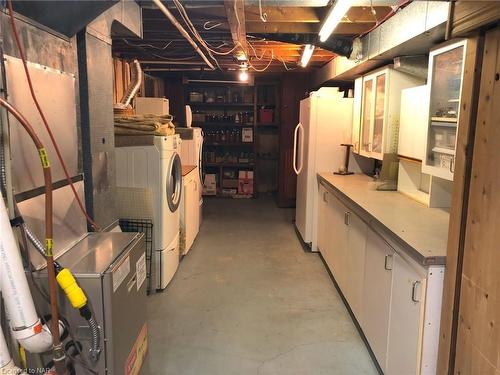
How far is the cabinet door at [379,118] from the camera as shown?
3.55 metres

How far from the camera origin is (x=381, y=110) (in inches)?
143

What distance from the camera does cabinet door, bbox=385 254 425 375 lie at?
1.85 metres

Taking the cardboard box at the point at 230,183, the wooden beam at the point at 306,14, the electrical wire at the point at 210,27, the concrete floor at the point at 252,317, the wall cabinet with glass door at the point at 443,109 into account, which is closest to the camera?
the wall cabinet with glass door at the point at 443,109

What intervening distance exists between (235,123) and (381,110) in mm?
4280

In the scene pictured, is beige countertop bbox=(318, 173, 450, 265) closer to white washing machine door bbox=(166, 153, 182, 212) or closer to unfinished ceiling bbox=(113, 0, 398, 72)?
unfinished ceiling bbox=(113, 0, 398, 72)

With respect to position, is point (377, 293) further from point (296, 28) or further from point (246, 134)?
point (246, 134)

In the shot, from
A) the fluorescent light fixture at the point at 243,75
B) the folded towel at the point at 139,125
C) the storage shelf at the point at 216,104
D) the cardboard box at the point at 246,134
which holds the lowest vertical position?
the cardboard box at the point at 246,134

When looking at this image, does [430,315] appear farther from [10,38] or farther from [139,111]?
[139,111]

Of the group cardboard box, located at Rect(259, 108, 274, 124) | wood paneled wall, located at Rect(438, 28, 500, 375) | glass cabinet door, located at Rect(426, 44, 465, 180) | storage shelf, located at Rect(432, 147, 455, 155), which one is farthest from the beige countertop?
cardboard box, located at Rect(259, 108, 274, 124)

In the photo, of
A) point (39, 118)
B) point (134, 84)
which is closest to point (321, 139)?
point (134, 84)

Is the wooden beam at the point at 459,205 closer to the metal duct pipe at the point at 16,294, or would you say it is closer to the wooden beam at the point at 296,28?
the metal duct pipe at the point at 16,294

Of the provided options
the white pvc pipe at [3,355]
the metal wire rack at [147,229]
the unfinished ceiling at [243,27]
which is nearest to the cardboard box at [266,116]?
the unfinished ceiling at [243,27]

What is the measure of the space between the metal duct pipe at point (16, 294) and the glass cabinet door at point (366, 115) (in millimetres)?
3282

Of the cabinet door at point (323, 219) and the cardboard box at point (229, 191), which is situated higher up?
the cabinet door at point (323, 219)
